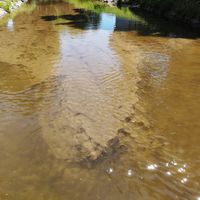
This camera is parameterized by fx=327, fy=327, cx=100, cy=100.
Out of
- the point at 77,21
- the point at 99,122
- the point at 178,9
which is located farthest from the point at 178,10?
the point at 99,122

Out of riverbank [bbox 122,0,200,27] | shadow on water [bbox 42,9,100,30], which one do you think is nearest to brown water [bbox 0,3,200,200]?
shadow on water [bbox 42,9,100,30]

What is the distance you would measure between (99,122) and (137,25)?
1731cm

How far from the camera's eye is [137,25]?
24.7m

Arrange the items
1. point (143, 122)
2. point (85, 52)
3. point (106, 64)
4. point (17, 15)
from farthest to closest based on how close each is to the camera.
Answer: point (17, 15), point (85, 52), point (106, 64), point (143, 122)

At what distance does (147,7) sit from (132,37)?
15398mm

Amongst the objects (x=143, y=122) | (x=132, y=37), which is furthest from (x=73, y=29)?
(x=143, y=122)

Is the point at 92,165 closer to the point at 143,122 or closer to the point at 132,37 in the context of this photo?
the point at 143,122

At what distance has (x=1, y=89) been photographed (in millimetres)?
11219

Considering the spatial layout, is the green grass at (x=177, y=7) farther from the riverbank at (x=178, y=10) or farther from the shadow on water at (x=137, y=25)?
the shadow on water at (x=137, y=25)

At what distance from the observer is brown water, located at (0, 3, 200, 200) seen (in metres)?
6.43

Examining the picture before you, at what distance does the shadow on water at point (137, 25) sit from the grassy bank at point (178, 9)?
2.82 feet

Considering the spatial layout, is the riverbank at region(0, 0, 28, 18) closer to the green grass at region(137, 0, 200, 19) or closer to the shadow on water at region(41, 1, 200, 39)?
the shadow on water at region(41, 1, 200, 39)

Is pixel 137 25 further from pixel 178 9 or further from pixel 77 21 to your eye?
pixel 77 21

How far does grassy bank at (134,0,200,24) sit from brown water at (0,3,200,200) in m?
7.75
